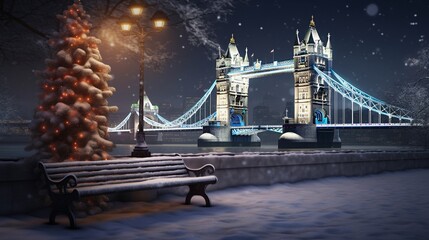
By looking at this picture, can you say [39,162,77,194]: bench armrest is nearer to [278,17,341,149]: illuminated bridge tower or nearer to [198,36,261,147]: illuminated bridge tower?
[278,17,341,149]: illuminated bridge tower

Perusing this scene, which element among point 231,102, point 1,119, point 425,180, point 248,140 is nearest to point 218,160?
point 425,180

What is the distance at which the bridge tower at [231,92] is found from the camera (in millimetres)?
99812

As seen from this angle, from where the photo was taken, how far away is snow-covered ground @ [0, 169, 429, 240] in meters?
6.38

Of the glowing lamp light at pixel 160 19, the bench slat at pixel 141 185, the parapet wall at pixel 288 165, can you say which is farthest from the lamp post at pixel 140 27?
the bench slat at pixel 141 185

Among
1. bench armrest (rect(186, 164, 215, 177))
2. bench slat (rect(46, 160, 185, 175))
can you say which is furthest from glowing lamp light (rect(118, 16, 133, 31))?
bench armrest (rect(186, 164, 215, 177))

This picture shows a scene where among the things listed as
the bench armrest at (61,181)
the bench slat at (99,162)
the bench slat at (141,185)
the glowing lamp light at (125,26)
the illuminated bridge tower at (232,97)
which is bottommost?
the bench slat at (141,185)

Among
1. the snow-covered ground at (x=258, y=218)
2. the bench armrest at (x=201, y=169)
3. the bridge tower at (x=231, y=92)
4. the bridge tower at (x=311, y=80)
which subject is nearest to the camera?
the snow-covered ground at (x=258, y=218)

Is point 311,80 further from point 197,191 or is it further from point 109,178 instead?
point 109,178

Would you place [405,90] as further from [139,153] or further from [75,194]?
[75,194]

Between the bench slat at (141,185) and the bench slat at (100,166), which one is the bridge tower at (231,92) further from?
the bench slat at (141,185)

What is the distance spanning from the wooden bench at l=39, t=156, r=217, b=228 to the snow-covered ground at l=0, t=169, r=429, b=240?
39cm

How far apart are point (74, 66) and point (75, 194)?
2.59 m

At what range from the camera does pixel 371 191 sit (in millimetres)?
11180

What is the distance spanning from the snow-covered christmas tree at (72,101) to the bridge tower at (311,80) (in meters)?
76.8
